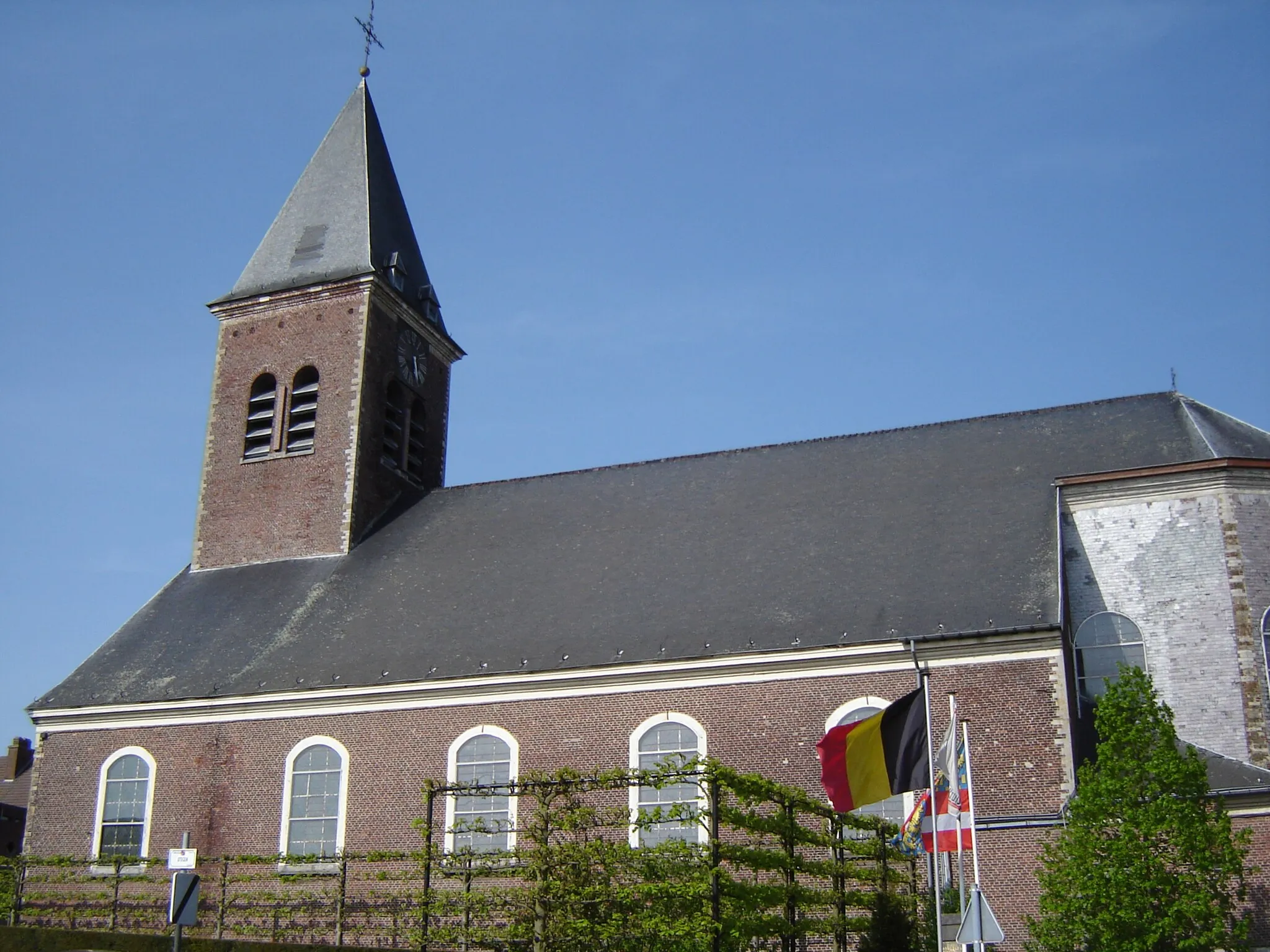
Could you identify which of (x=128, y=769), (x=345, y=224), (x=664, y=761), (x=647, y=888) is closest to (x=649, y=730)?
(x=664, y=761)

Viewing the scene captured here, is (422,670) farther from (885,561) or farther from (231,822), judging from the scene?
(885,561)

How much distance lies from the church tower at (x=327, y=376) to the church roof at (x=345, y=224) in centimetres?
4

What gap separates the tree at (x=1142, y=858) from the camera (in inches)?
627

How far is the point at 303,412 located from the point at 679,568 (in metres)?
10.9

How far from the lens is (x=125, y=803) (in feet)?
82.9

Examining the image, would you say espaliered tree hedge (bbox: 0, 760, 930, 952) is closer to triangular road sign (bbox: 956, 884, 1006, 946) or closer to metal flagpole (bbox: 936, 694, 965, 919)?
metal flagpole (bbox: 936, 694, 965, 919)

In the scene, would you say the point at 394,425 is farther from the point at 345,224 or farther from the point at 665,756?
the point at 665,756

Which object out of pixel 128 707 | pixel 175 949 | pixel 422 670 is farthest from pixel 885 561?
pixel 128 707

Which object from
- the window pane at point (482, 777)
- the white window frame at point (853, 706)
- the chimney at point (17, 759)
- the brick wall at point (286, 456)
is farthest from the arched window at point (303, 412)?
the chimney at point (17, 759)

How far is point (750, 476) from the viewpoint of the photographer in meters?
26.6

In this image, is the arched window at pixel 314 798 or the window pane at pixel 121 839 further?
the window pane at pixel 121 839

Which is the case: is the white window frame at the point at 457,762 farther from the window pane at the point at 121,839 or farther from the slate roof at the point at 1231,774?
the slate roof at the point at 1231,774

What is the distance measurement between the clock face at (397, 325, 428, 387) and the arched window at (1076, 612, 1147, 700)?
16893mm

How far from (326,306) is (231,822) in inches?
486
